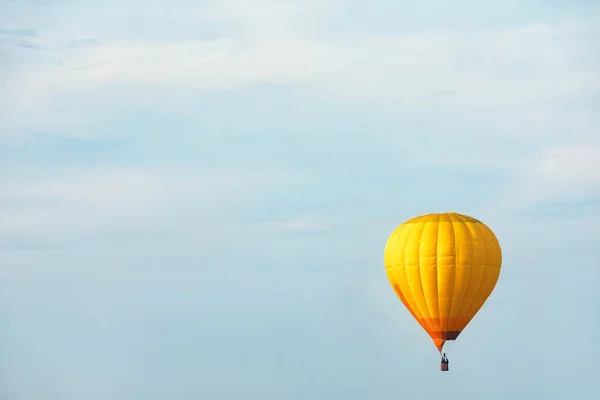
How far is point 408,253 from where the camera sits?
14012 centimetres

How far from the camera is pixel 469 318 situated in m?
141

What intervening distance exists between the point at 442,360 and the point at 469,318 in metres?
2.73

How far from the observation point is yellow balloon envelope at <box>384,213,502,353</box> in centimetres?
13975

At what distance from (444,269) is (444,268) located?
138mm

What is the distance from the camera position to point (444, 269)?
140 metres

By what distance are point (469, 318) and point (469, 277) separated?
8.75ft

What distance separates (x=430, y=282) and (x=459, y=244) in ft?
8.52

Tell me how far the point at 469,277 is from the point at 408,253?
140 inches

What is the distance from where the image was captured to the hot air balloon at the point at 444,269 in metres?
140

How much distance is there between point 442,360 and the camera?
463ft

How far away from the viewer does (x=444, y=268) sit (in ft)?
458

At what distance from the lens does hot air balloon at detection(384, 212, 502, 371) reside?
5502 inches

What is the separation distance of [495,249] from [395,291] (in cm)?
603
